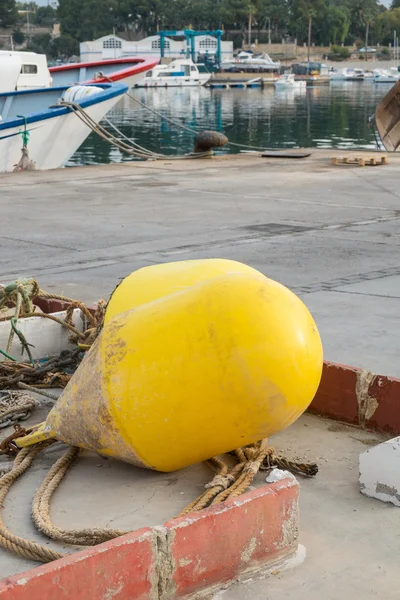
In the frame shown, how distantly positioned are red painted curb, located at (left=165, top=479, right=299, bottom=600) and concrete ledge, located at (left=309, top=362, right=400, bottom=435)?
1.34m

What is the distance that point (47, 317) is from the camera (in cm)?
608

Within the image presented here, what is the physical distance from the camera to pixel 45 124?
75.0 ft

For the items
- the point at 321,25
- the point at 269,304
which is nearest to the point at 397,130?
the point at 269,304

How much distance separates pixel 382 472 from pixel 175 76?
440 ft

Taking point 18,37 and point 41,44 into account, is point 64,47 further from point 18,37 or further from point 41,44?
point 18,37

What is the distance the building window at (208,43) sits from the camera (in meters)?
163

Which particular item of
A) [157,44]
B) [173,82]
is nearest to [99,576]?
[173,82]

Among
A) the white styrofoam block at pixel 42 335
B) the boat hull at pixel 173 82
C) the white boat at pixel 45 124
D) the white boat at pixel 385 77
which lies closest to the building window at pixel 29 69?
the white boat at pixel 45 124

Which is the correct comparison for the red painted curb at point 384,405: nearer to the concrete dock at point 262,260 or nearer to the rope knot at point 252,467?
the concrete dock at point 262,260

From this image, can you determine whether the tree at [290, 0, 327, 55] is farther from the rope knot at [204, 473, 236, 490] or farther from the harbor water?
the rope knot at [204, 473, 236, 490]

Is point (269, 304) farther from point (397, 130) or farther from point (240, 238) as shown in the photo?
point (397, 130)

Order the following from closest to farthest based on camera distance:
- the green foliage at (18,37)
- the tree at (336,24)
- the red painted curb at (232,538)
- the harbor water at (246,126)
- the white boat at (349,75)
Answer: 1. the red painted curb at (232,538)
2. the harbor water at (246,126)
3. the white boat at (349,75)
4. the green foliage at (18,37)
5. the tree at (336,24)

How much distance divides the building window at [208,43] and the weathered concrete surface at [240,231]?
488 feet

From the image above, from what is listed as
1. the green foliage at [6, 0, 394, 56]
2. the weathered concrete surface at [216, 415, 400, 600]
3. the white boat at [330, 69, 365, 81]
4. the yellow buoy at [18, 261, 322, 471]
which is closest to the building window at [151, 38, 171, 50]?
the green foliage at [6, 0, 394, 56]
